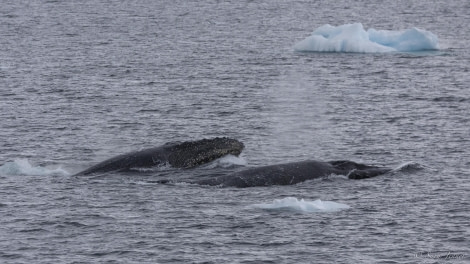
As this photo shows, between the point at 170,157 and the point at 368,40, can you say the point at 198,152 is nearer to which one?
the point at 170,157

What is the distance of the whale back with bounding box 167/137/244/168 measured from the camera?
53000 mm

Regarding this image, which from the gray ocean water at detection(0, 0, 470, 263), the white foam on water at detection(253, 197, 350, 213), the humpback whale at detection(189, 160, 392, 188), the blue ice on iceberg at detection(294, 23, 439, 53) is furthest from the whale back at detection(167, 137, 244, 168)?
the blue ice on iceberg at detection(294, 23, 439, 53)

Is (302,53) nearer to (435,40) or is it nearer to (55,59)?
(435,40)

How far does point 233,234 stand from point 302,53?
70.2 m

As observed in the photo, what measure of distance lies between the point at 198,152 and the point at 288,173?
18.4ft

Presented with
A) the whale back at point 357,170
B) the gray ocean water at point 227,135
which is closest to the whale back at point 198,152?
the gray ocean water at point 227,135

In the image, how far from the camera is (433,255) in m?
39.7

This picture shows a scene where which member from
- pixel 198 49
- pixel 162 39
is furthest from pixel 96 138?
pixel 162 39

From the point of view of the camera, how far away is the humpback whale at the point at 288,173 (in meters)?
49.5

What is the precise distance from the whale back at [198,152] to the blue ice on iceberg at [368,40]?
49.4 m

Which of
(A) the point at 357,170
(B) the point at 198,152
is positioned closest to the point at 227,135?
(B) the point at 198,152

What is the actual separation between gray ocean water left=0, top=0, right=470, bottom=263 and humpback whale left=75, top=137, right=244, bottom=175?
935mm

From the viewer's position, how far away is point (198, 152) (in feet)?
176

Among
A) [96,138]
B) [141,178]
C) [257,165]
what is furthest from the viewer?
[96,138]
